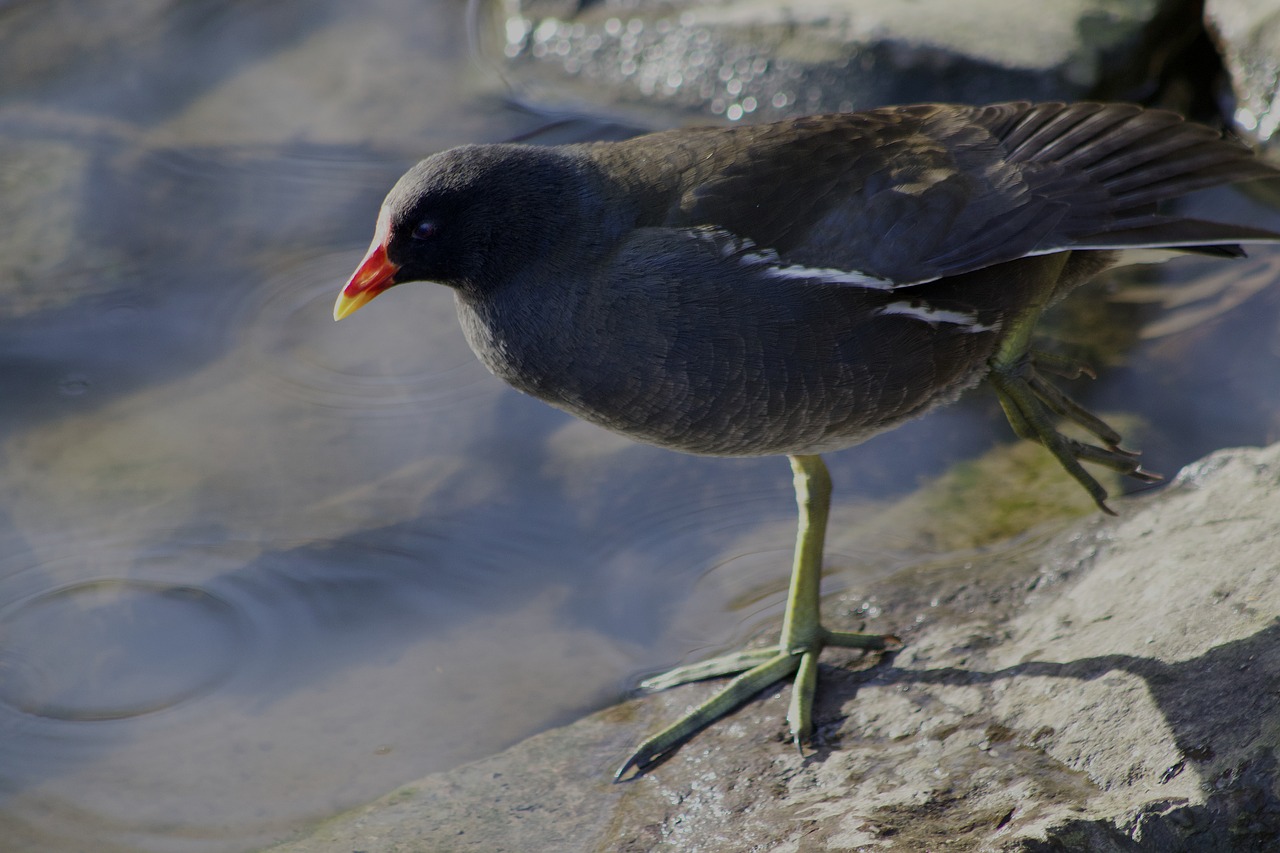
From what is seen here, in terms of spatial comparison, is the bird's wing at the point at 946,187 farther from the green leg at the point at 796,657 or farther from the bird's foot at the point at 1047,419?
the green leg at the point at 796,657

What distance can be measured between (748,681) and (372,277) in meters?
1.52

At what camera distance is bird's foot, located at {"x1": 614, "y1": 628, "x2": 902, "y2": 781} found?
11.5ft

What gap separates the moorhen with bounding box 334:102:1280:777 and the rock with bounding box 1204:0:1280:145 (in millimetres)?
2682

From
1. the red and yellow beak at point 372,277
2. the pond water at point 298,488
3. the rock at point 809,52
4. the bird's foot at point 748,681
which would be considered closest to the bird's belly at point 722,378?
the red and yellow beak at point 372,277

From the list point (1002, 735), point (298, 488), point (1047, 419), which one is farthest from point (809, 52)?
point (1002, 735)

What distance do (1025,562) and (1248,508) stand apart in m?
0.66

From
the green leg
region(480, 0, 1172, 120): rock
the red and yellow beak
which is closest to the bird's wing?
the red and yellow beak

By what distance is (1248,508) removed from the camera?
11.6ft

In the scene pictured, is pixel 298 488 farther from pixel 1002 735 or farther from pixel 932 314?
pixel 1002 735

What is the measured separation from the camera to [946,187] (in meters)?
3.32

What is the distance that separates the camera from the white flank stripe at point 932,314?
10.8 ft

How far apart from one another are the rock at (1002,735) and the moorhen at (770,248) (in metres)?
0.20

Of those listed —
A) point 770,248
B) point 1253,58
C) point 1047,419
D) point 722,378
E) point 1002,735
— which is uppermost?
point 770,248

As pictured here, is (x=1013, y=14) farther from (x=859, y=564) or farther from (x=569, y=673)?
(x=569, y=673)
